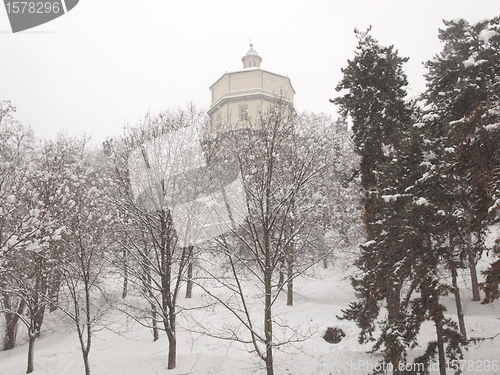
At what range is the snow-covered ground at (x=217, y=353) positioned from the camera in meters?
10.9

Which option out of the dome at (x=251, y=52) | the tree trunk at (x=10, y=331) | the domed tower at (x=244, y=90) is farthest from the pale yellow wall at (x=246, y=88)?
the tree trunk at (x=10, y=331)

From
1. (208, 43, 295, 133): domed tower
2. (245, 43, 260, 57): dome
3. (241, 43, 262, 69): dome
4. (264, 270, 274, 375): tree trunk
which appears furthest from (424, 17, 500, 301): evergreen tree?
(245, 43, 260, 57): dome

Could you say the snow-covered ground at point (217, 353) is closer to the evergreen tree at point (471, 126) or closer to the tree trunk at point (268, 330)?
the tree trunk at point (268, 330)

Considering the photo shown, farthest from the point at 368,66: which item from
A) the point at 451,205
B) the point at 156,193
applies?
the point at 156,193

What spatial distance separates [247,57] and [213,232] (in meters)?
41.3

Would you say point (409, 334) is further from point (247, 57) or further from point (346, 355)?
point (247, 57)

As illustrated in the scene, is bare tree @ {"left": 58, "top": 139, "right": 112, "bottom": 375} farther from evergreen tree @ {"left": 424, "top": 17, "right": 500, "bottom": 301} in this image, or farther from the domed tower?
the domed tower

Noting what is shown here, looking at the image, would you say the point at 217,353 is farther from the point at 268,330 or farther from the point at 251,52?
the point at 251,52

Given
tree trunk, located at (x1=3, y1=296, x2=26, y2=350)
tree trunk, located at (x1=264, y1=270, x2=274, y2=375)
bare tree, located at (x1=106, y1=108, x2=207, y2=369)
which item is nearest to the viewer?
tree trunk, located at (x1=264, y1=270, x2=274, y2=375)

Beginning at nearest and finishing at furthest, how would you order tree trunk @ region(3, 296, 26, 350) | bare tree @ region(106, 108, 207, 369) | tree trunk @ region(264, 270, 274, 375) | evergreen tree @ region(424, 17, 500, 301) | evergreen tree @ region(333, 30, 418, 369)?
evergreen tree @ region(424, 17, 500, 301) < tree trunk @ region(264, 270, 274, 375) < evergreen tree @ region(333, 30, 418, 369) < bare tree @ region(106, 108, 207, 369) < tree trunk @ region(3, 296, 26, 350)

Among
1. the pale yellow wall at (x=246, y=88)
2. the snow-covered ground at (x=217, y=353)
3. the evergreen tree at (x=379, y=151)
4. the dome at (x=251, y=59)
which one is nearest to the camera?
the evergreen tree at (x=379, y=151)

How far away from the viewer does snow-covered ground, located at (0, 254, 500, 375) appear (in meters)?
10.9

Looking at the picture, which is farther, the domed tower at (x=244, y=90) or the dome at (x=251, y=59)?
the dome at (x=251, y=59)

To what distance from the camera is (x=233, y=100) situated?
3947cm
